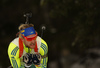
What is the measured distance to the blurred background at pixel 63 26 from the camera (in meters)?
6.36

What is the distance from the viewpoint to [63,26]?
376 inches

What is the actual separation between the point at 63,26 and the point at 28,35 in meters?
5.69

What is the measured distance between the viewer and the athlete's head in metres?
3.97

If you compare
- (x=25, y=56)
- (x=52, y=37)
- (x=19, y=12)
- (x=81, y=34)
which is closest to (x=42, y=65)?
(x=25, y=56)

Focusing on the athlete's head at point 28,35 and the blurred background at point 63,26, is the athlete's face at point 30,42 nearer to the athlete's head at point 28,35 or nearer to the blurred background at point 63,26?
the athlete's head at point 28,35

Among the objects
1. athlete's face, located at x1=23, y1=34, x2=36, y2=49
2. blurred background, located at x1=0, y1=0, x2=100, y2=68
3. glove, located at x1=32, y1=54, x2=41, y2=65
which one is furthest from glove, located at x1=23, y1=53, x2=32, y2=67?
blurred background, located at x1=0, y1=0, x2=100, y2=68

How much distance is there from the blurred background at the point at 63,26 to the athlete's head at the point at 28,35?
184cm

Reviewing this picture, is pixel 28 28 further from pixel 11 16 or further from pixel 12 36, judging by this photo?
pixel 11 16

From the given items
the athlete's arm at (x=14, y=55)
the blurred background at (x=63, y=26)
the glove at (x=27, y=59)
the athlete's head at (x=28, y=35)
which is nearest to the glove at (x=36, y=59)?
the glove at (x=27, y=59)

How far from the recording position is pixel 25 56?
3.96m

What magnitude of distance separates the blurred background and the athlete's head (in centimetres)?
184

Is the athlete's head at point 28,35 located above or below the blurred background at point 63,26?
above

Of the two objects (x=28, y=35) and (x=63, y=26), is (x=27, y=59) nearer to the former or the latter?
(x=28, y=35)

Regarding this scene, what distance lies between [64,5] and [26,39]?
286cm
